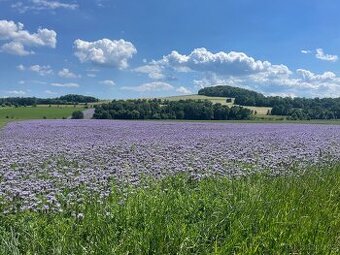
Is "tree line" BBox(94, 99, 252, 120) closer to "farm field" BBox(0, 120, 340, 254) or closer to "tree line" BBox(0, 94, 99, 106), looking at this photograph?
"tree line" BBox(0, 94, 99, 106)

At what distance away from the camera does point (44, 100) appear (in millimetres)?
67312

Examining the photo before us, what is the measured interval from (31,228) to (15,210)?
892 mm

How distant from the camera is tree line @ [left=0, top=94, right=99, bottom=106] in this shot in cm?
6406

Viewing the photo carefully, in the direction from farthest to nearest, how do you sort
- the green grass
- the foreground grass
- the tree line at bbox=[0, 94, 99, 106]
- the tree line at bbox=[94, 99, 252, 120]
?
the tree line at bbox=[0, 94, 99, 106] < the tree line at bbox=[94, 99, 252, 120] < the green grass < the foreground grass

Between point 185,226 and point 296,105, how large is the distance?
51.6 m

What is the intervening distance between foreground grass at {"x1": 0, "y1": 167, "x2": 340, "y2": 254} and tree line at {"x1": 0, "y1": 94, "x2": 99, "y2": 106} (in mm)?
62787

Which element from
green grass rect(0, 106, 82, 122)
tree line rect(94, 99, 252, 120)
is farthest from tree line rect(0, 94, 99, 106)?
tree line rect(94, 99, 252, 120)

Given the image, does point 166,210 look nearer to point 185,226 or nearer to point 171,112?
point 185,226

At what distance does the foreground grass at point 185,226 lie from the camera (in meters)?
3.84

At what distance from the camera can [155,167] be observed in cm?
732

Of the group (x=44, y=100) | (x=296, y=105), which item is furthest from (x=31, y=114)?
(x=296, y=105)

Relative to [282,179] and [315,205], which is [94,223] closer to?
[315,205]

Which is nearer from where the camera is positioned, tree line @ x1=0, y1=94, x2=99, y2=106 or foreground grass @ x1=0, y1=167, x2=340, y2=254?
foreground grass @ x1=0, y1=167, x2=340, y2=254

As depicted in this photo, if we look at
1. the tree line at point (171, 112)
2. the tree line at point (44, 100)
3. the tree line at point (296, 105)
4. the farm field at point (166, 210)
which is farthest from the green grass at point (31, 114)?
the farm field at point (166, 210)
